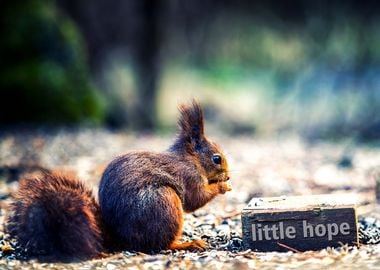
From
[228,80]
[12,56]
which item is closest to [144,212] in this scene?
[12,56]

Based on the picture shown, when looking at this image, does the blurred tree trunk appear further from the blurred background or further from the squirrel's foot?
the squirrel's foot

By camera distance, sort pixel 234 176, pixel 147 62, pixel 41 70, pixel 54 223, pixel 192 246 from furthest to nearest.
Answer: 1. pixel 147 62
2. pixel 41 70
3. pixel 234 176
4. pixel 192 246
5. pixel 54 223

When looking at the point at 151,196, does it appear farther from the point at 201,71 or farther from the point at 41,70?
the point at 201,71

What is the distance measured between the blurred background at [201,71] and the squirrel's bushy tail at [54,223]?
572 cm

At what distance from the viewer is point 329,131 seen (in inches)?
455

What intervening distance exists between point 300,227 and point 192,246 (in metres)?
0.54

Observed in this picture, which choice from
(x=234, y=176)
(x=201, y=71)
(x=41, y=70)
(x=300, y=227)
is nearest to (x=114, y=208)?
(x=300, y=227)

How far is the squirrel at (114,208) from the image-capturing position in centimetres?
323

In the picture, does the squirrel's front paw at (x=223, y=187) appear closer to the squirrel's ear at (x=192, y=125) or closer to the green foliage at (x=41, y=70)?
the squirrel's ear at (x=192, y=125)

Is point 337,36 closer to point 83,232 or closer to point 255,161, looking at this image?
point 255,161

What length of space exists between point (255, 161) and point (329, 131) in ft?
14.7

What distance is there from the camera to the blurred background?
32.2 ft

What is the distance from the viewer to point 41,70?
31.7 feet

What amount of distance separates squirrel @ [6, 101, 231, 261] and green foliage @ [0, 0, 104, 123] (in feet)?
19.3
